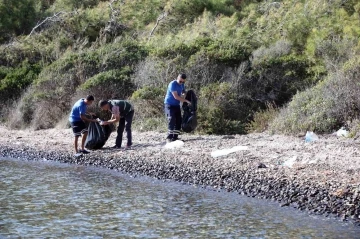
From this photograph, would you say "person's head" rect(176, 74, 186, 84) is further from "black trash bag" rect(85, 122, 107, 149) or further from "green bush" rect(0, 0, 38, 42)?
"green bush" rect(0, 0, 38, 42)

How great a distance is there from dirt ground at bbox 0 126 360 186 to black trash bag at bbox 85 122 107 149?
277 millimetres

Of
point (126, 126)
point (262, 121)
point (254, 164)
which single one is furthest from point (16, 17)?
point (254, 164)

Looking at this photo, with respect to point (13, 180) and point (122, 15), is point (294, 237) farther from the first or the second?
point (122, 15)

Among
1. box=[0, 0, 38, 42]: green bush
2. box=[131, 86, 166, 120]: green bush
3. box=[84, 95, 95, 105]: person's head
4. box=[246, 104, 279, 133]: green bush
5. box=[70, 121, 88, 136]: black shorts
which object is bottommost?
box=[246, 104, 279, 133]: green bush

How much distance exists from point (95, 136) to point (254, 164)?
4.77 metres

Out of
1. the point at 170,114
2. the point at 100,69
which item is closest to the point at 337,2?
the point at 100,69

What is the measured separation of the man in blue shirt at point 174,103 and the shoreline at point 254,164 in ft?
1.53

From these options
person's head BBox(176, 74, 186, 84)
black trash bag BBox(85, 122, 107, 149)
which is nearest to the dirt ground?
black trash bag BBox(85, 122, 107, 149)

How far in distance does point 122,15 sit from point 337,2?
1088cm

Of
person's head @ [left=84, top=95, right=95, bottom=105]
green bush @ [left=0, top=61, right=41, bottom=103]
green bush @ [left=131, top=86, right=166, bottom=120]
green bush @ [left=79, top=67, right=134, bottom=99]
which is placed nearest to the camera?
person's head @ [left=84, top=95, right=95, bottom=105]

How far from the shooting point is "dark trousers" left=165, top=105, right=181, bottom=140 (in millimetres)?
16141

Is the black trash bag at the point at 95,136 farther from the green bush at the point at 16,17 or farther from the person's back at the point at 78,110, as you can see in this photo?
the green bush at the point at 16,17

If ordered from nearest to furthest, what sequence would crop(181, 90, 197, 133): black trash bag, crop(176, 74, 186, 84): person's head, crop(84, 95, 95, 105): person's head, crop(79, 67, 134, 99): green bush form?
crop(84, 95, 95, 105): person's head → crop(176, 74, 186, 84): person's head → crop(181, 90, 197, 133): black trash bag → crop(79, 67, 134, 99): green bush

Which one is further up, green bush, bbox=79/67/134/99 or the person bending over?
green bush, bbox=79/67/134/99
